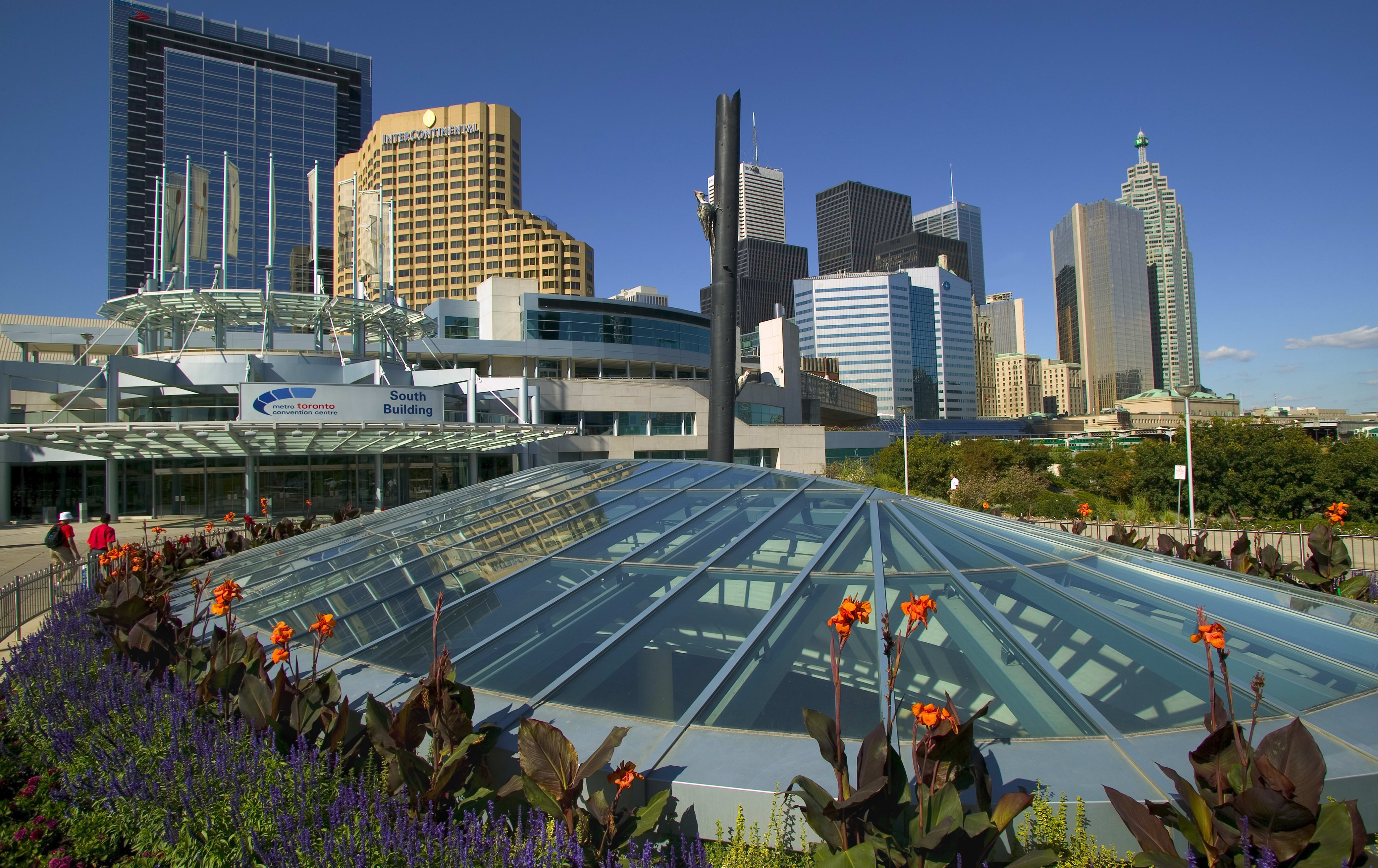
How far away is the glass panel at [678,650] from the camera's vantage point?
16.2ft

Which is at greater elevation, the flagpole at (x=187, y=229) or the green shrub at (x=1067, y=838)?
the flagpole at (x=187, y=229)

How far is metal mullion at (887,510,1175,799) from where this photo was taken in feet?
13.2

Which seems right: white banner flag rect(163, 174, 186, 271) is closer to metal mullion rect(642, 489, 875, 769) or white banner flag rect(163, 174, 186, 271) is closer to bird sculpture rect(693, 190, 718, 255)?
bird sculpture rect(693, 190, 718, 255)

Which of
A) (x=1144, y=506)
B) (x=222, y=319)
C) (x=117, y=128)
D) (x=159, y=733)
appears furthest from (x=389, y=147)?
(x=159, y=733)

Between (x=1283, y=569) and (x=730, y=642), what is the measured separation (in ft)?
33.8

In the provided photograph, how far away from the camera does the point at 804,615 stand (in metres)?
5.59

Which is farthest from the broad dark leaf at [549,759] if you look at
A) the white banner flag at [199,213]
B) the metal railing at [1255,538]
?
the white banner flag at [199,213]

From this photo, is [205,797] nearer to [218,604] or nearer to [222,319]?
[218,604]

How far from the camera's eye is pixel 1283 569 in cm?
1062

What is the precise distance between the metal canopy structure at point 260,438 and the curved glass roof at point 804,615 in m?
18.6

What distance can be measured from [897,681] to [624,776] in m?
2.34

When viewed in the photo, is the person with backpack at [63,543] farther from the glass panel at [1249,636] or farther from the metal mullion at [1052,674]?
the glass panel at [1249,636]

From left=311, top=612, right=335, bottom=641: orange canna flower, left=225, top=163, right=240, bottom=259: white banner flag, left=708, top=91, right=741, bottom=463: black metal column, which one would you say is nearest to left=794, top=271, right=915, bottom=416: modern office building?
left=225, top=163, right=240, bottom=259: white banner flag

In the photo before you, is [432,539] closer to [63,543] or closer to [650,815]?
[650,815]
